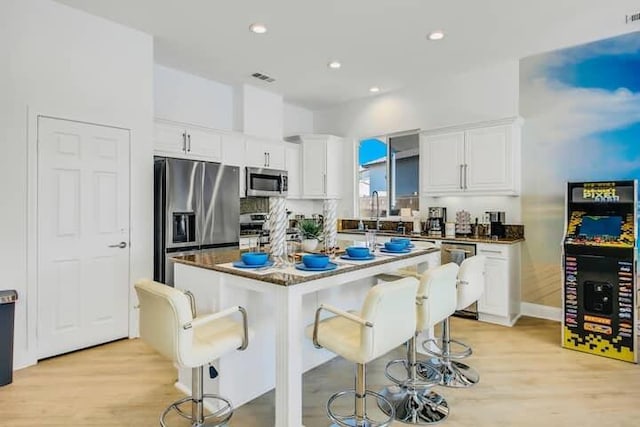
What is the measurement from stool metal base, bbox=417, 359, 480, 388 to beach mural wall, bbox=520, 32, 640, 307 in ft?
6.71

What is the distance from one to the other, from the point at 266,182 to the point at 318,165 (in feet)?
3.41

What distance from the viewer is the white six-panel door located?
10.4 ft

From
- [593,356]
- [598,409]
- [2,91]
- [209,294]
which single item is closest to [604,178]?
[593,356]

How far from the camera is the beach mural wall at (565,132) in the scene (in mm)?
3848

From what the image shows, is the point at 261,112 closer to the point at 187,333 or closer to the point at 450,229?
the point at 450,229

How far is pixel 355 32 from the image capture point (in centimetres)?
377

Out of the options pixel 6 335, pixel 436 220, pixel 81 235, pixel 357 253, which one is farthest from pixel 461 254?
pixel 6 335

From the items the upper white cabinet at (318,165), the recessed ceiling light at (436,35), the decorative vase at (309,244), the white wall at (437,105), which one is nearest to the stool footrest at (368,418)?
the decorative vase at (309,244)

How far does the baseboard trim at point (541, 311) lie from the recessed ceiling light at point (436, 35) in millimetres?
3283

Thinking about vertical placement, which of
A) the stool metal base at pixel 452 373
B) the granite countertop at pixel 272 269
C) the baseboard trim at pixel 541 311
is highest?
the granite countertop at pixel 272 269

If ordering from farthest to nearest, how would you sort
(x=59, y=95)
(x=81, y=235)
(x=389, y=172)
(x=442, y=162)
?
(x=389, y=172)
(x=442, y=162)
(x=81, y=235)
(x=59, y=95)

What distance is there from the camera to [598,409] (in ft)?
7.91

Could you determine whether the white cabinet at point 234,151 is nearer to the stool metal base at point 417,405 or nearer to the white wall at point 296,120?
the white wall at point 296,120

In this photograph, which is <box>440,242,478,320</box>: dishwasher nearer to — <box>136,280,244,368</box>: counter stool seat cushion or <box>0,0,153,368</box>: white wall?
<box>136,280,244,368</box>: counter stool seat cushion
